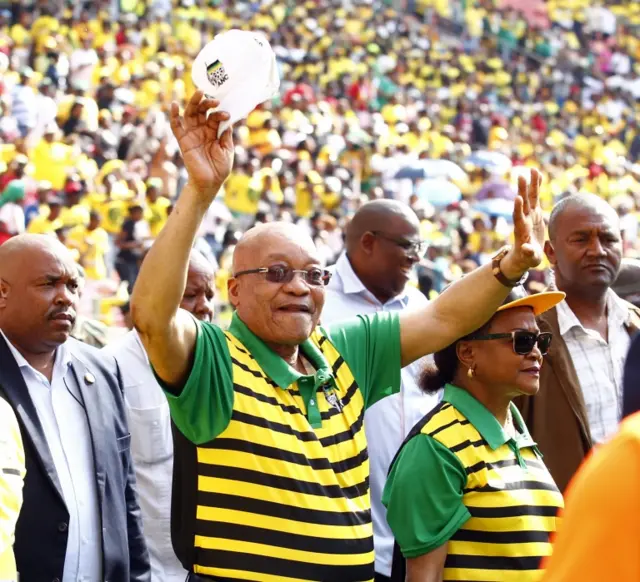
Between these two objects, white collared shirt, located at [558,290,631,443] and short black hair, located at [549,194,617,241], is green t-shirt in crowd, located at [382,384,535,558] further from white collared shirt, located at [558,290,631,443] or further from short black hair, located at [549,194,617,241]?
short black hair, located at [549,194,617,241]

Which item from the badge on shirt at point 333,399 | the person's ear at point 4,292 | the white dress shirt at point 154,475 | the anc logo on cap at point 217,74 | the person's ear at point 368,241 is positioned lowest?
the white dress shirt at point 154,475

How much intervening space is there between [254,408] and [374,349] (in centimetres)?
58

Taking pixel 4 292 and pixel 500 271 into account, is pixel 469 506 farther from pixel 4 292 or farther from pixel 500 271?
pixel 4 292

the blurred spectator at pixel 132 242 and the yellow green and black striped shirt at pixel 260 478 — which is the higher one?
the blurred spectator at pixel 132 242

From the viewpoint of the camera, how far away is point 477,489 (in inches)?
149

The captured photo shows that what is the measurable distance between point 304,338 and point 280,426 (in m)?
0.29

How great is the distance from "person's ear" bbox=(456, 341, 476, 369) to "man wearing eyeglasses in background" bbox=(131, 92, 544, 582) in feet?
1.36

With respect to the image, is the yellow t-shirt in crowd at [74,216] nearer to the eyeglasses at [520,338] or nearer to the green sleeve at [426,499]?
the eyeglasses at [520,338]

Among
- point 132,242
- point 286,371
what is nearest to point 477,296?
point 286,371

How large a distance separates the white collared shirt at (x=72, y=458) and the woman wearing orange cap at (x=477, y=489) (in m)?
0.98

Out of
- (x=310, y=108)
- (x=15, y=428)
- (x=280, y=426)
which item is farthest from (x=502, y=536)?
(x=310, y=108)

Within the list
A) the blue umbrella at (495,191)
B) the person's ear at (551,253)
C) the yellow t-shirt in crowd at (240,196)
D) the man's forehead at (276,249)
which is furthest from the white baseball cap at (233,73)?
the blue umbrella at (495,191)

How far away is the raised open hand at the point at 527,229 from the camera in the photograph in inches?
Result: 152

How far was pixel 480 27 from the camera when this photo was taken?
30688mm
